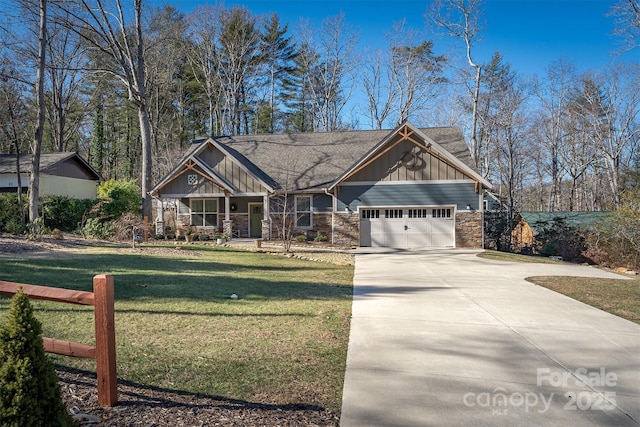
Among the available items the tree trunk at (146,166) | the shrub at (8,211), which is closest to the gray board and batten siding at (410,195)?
the tree trunk at (146,166)

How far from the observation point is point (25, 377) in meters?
2.07

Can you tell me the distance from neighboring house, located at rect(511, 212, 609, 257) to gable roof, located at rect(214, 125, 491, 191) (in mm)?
5407

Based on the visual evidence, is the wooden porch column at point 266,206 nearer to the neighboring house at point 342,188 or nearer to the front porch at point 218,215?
the neighboring house at point 342,188

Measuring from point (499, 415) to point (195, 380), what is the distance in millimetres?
2635

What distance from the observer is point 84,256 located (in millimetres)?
10469

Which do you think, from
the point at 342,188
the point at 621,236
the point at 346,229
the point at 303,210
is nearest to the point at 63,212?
the point at 303,210

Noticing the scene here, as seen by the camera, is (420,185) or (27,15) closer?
(27,15)

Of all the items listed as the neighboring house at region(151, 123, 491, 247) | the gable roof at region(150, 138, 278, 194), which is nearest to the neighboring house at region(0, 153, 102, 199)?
Result: the gable roof at region(150, 138, 278, 194)

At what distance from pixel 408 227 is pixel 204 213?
1175 centimetres

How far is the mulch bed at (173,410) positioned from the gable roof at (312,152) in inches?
658

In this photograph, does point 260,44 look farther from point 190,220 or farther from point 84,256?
point 84,256

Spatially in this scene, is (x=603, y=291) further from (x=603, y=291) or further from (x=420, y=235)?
(x=420, y=235)

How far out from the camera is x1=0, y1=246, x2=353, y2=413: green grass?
11.6 ft

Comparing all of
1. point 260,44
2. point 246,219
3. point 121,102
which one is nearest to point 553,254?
point 246,219
